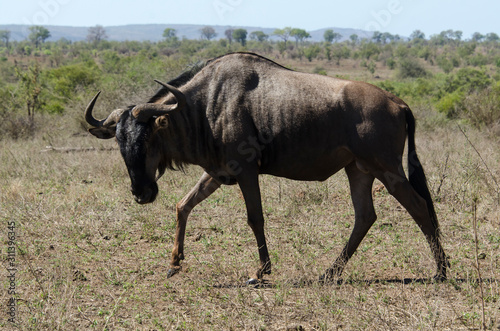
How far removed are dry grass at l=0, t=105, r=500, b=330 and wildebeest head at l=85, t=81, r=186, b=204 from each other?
2.76 feet

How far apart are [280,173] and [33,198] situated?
3.85 meters

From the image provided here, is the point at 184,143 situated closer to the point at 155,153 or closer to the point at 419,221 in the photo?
the point at 155,153

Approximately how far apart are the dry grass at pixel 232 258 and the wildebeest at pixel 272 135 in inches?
13.8

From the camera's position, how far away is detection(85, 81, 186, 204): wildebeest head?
468 cm

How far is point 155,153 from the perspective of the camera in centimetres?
485

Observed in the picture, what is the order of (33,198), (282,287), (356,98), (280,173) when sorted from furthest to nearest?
(33,198) < (280,173) < (356,98) < (282,287)

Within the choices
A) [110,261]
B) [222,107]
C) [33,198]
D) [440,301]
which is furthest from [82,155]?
[440,301]

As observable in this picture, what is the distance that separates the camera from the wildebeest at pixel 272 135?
465cm

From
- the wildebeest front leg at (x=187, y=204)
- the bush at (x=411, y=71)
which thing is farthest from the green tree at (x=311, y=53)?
the wildebeest front leg at (x=187, y=204)

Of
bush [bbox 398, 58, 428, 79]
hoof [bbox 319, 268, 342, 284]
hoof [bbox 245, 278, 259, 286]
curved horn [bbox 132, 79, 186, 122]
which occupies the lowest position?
bush [bbox 398, 58, 428, 79]
